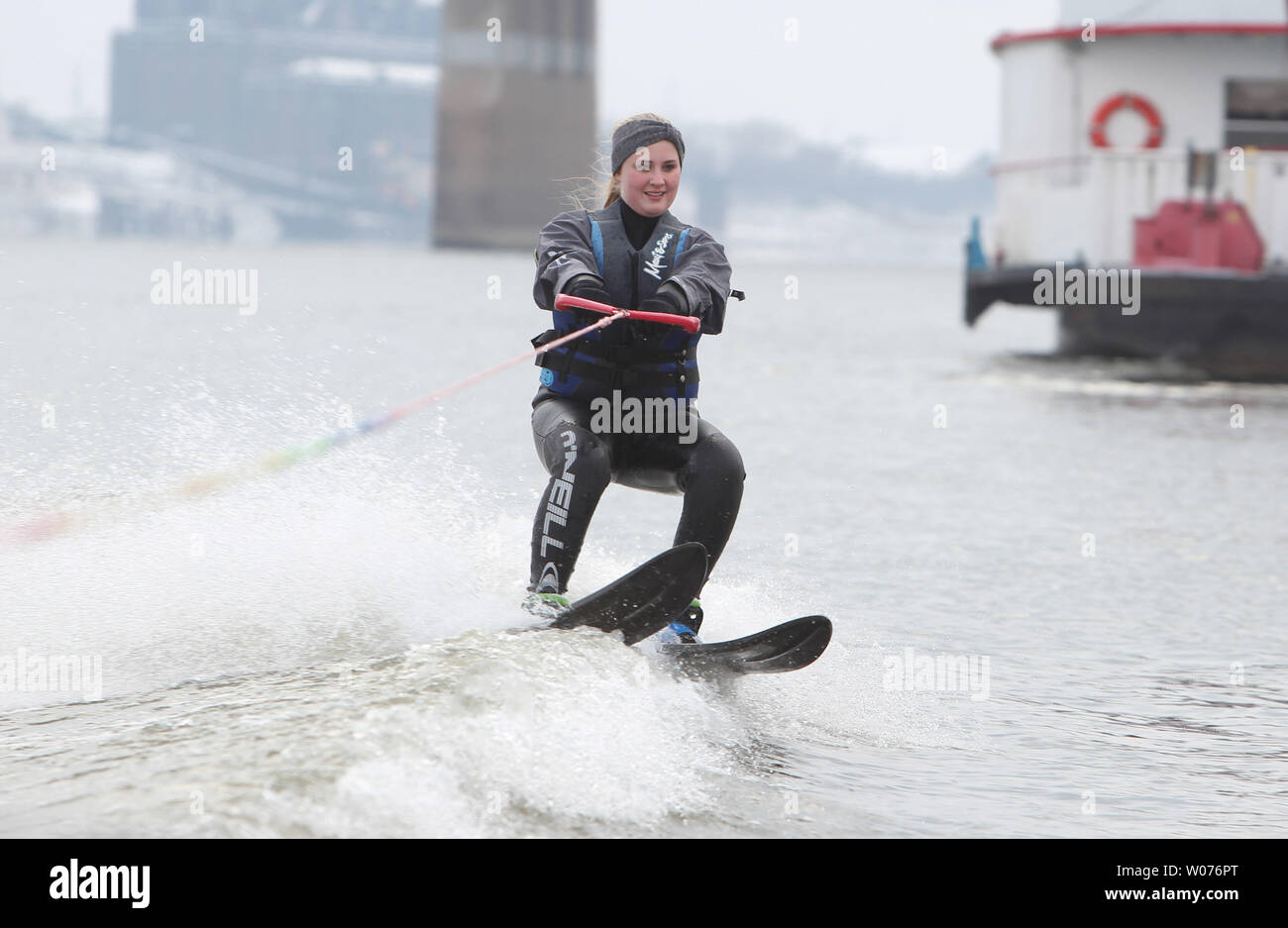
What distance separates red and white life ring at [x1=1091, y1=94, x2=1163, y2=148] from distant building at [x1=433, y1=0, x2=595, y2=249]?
7929 centimetres

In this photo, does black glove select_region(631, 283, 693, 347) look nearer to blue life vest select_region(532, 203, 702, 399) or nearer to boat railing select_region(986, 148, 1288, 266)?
blue life vest select_region(532, 203, 702, 399)

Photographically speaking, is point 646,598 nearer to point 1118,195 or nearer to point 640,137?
point 640,137

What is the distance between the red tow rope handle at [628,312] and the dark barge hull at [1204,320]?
19.0 m

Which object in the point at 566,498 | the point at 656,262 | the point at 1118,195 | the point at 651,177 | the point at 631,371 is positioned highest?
the point at 1118,195

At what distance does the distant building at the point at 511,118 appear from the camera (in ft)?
343

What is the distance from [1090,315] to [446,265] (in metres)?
91.6

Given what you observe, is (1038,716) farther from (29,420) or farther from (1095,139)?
(1095,139)

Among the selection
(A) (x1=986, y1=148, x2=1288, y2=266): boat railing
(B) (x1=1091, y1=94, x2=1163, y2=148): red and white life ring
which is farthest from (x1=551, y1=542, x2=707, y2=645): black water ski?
(B) (x1=1091, y1=94, x2=1163, y2=148): red and white life ring

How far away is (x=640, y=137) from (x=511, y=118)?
10066 cm

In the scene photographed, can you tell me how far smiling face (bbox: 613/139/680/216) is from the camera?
5.92m

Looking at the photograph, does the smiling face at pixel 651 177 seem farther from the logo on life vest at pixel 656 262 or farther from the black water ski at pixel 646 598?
the black water ski at pixel 646 598

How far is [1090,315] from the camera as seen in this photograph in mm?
25797

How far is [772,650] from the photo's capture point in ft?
19.8

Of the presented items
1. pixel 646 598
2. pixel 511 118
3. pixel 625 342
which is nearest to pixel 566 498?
pixel 646 598
